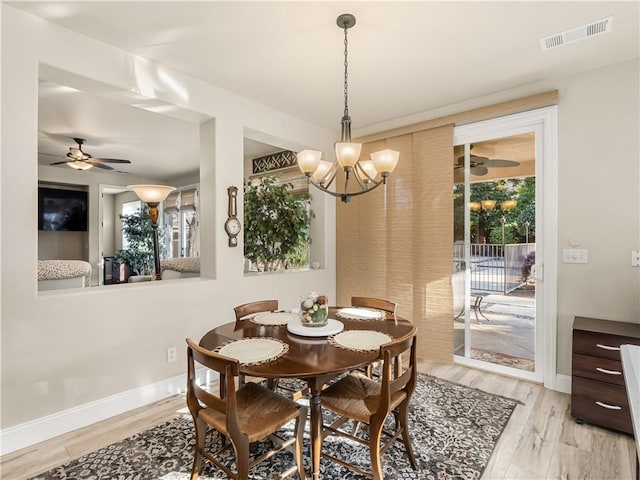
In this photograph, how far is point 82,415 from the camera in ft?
7.40

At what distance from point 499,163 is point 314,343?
2632mm

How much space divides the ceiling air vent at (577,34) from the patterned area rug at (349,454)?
269 centimetres

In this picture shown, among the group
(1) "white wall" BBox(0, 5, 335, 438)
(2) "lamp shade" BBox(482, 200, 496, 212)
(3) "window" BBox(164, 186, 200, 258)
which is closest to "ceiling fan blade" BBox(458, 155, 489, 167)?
(2) "lamp shade" BBox(482, 200, 496, 212)

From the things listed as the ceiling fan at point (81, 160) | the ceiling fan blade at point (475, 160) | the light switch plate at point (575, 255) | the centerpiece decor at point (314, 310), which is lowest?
the centerpiece decor at point (314, 310)

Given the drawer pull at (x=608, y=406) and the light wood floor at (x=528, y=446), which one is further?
the drawer pull at (x=608, y=406)

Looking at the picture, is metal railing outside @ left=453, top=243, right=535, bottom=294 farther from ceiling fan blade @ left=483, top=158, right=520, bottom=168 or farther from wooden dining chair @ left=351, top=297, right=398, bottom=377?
wooden dining chair @ left=351, top=297, right=398, bottom=377

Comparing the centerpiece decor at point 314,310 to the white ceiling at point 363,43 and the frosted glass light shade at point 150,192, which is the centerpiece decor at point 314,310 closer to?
the white ceiling at point 363,43

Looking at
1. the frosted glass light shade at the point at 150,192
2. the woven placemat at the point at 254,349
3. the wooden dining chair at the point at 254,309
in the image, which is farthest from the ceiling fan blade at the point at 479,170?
the frosted glass light shade at the point at 150,192

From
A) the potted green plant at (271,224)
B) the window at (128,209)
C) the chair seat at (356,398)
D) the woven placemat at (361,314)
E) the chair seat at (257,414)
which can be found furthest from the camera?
the window at (128,209)

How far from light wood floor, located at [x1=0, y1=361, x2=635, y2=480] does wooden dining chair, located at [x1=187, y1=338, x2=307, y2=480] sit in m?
0.95

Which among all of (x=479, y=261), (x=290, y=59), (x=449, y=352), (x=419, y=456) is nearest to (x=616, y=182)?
(x=479, y=261)

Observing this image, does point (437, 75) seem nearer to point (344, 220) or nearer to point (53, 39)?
point (344, 220)

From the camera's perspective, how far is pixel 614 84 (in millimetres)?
2590

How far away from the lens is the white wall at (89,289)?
6.52ft
